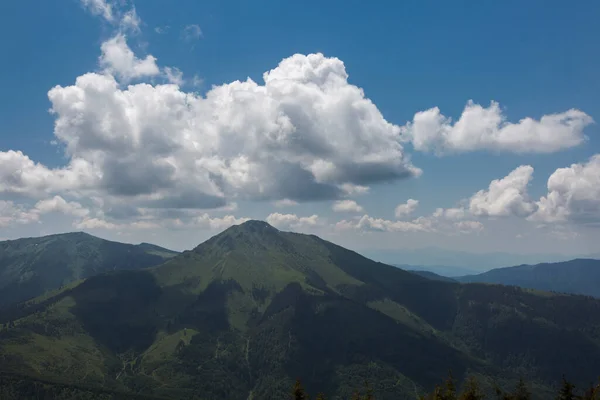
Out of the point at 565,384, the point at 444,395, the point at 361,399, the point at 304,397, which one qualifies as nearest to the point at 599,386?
the point at 565,384

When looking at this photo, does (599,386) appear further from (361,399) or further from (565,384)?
(361,399)

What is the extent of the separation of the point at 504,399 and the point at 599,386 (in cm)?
2010

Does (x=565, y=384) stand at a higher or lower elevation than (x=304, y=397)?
higher

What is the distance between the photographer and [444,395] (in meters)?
88.0

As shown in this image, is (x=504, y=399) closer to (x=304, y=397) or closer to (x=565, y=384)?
(x=565, y=384)

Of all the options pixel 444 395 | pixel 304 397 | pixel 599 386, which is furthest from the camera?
pixel 304 397

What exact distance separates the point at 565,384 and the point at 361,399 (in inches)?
1633

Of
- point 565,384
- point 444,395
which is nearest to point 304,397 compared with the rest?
point 444,395

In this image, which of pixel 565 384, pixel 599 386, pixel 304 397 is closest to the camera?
pixel 599 386

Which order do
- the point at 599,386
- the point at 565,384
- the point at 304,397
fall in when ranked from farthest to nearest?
the point at 304,397 → the point at 565,384 → the point at 599,386

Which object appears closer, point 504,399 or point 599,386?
point 599,386

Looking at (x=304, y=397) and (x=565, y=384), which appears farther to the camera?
(x=304, y=397)

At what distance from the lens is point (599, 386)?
6594 centimetres

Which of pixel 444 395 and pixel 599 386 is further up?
pixel 599 386
